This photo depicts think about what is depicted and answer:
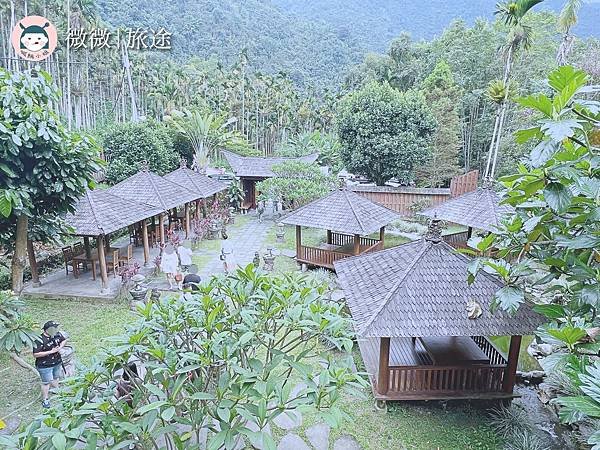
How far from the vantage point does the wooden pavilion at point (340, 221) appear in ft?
37.1

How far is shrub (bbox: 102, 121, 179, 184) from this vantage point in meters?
20.4


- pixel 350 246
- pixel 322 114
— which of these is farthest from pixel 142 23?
pixel 350 246

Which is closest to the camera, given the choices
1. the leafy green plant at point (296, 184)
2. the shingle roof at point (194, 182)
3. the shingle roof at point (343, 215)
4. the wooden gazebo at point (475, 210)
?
the shingle roof at point (343, 215)

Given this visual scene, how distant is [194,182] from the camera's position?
1634cm

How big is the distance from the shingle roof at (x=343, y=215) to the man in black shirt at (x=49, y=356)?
23.1 ft

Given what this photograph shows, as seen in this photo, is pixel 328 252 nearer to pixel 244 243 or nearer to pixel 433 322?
pixel 244 243

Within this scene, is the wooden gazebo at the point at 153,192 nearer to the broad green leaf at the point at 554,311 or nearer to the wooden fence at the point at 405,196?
the wooden fence at the point at 405,196

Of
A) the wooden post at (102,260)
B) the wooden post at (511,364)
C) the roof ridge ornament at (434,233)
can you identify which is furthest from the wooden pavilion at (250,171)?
the wooden post at (511,364)

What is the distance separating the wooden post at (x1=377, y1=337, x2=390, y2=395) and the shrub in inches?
687

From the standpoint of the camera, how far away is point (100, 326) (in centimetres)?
870

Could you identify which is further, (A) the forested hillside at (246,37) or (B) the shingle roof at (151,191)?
(A) the forested hillside at (246,37)

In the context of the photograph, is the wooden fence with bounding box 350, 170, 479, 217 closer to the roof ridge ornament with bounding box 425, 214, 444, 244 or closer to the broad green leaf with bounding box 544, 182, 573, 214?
the roof ridge ornament with bounding box 425, 214, 444, 244

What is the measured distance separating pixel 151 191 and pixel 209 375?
425 inches

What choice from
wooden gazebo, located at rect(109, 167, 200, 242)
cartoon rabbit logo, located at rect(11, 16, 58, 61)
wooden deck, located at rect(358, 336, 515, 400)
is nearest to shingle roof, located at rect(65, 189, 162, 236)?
wooden gazebo, located at rect(109, 167, 200, 242)
